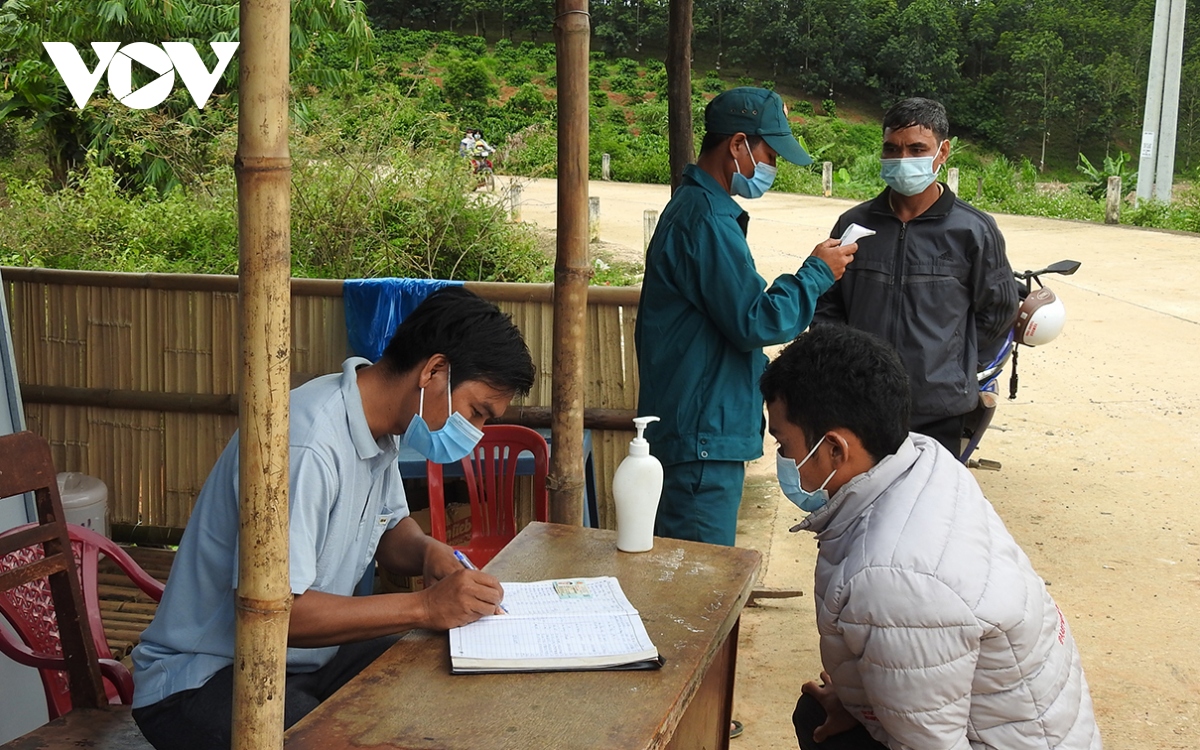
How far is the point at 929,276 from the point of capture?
334 cm

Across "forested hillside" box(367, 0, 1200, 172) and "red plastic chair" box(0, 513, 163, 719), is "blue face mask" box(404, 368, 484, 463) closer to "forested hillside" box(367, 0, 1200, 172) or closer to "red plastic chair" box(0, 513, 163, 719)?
"red plastic chair" box(0, 513, 163, 719)

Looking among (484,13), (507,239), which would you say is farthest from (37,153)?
(484,13)

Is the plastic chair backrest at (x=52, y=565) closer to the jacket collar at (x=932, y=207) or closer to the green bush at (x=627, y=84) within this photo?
the jacket collar at (x=932, y=207)

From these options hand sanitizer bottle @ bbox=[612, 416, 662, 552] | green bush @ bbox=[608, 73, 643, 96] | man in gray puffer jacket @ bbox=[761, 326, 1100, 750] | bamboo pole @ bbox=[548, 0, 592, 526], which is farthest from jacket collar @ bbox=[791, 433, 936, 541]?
green bush @ bbox=[608, 73, 643, 96]

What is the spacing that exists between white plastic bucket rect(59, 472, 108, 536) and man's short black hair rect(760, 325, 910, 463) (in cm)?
296

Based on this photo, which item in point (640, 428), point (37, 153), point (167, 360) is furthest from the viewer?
point (37, 153)

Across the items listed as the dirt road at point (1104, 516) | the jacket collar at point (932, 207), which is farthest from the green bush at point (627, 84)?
the jacket collar at point (932, 207)

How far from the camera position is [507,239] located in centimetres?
687

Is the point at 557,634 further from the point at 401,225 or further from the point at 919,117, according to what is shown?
the point at 401,225

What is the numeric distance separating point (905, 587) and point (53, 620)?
6.36ft

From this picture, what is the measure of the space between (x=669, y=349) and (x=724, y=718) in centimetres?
94

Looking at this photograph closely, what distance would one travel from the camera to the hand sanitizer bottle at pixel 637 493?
223 centimetres

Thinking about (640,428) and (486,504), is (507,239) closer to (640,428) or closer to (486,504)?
(486,504)

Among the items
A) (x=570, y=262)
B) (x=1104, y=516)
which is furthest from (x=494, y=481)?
(x=1104, y=516)
